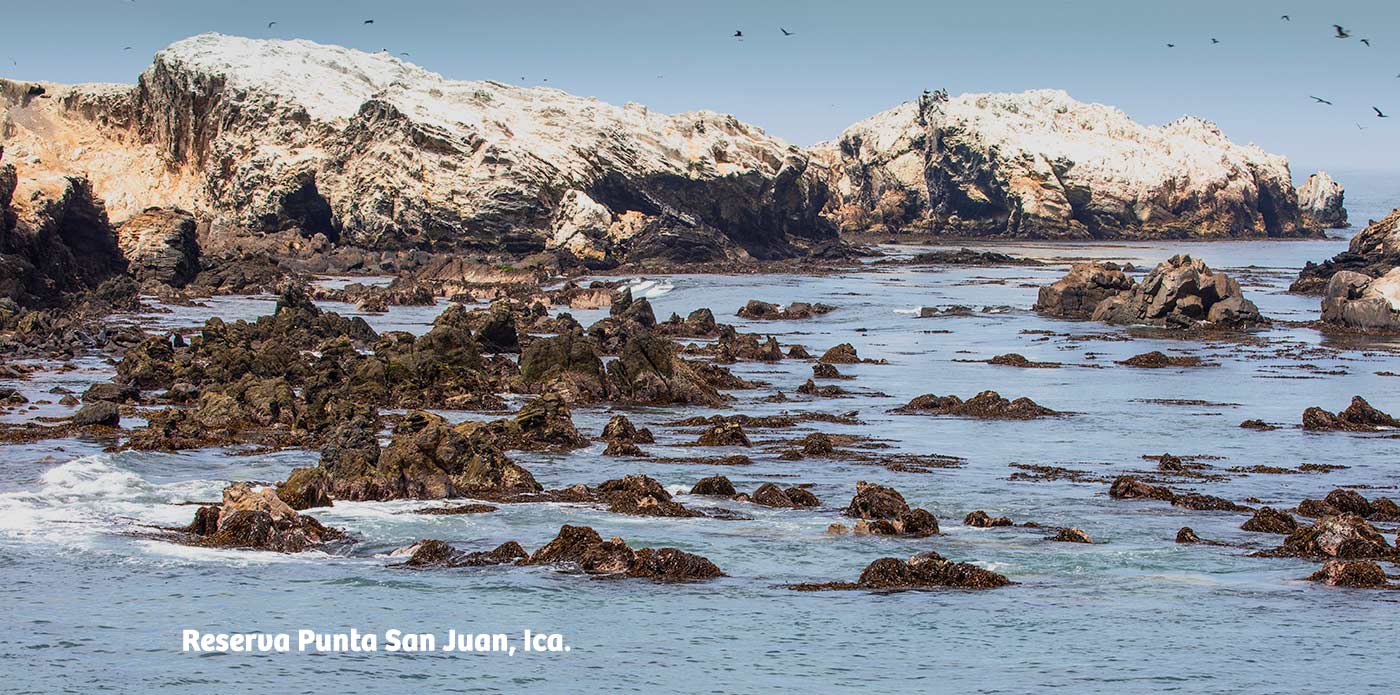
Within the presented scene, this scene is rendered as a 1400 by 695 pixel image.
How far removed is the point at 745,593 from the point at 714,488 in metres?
7.41

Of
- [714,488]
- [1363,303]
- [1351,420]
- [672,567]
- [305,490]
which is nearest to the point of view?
[672,567]

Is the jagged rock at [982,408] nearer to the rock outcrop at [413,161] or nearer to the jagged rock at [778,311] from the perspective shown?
the jagged rock at [778,311]

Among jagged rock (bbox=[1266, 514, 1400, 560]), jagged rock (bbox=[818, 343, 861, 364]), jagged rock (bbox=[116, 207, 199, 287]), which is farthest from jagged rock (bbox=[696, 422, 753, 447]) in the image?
jagged rock (bbox=[116, 207, 199, 287])

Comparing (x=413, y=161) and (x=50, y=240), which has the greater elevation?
(x=413, y=161)

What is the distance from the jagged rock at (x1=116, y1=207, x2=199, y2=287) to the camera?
83500 millimetres

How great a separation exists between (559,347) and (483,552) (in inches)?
874

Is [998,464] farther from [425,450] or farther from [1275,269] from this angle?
[1275,269]

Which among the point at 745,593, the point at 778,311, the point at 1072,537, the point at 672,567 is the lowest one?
the point at 745,593

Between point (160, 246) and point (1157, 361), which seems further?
point (160, 246)

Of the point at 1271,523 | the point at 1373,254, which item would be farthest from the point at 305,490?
the point at 1373,254

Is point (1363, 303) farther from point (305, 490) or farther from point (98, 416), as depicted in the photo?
point (305, 490)

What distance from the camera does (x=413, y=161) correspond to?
120 meters

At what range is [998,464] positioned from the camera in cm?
3338

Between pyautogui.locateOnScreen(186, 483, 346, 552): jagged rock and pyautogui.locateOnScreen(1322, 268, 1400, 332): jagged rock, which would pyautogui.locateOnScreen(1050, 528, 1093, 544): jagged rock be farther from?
pyautogui.locateOnScreen(1322, 268, 1400, 332): jagged rock
